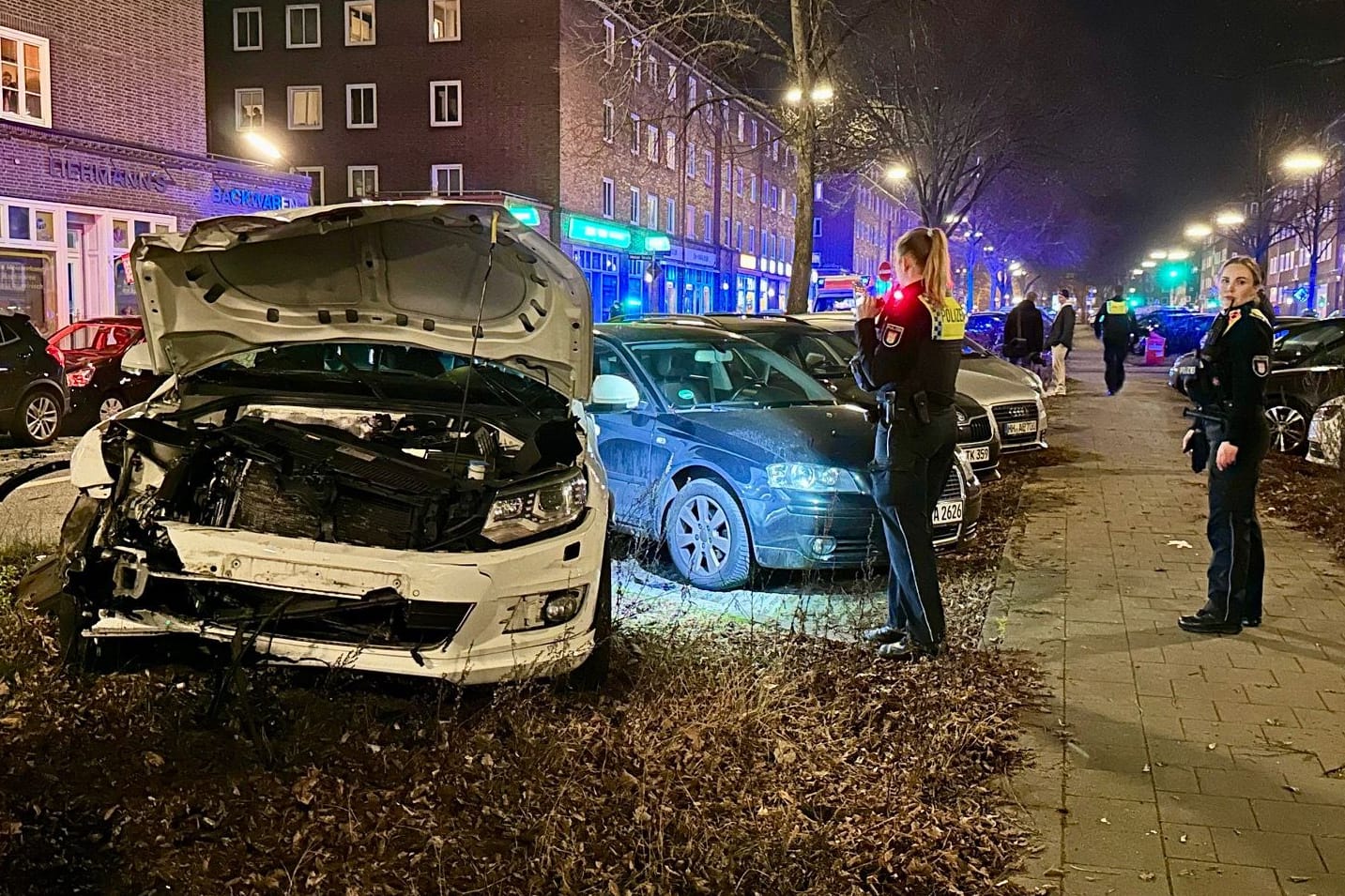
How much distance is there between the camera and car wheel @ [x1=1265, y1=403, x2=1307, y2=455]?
12.6 meters

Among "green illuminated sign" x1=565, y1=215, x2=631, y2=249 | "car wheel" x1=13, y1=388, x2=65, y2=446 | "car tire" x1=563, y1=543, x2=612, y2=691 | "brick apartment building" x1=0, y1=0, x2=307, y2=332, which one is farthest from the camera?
"green illuminated sign" x1=565, y1=215, x2=631, y2=249

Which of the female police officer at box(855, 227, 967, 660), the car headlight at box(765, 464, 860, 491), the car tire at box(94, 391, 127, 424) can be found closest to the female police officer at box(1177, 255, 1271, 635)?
the female police officer at box(855, 227, 967, 660)

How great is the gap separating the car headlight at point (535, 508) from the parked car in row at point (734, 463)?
1.57m

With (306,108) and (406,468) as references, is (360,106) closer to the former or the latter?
(306,108)

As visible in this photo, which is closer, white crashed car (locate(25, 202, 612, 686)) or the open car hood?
white crashed car (locate(25, 202, 612, 686))

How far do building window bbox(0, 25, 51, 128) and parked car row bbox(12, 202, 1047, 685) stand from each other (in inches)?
699

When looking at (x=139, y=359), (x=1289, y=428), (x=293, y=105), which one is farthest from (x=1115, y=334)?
(x=293, y=105)

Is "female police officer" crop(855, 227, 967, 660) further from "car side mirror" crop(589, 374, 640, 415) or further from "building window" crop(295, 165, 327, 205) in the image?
"building window" crop(295, 165, 327, 205)

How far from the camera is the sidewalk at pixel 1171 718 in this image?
11.8 feet

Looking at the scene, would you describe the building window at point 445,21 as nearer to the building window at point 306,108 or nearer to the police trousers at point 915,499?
the building window at point 306,108

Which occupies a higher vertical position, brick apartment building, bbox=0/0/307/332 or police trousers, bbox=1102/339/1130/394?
brick apartment building, bbox=0/0/307/332

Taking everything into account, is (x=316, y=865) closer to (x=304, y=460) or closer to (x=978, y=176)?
(x=304, y=460)

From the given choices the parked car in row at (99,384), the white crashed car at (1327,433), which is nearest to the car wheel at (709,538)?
the white crashed car at (1327,433)

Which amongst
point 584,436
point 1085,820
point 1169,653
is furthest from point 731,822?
point 1169,653
